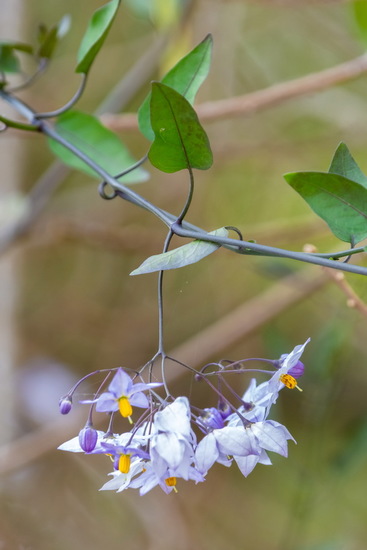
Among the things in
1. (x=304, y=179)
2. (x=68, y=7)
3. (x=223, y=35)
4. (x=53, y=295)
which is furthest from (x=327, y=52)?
(x=304, y=179)

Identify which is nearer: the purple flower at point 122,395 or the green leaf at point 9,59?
the purple flower at point 122,395

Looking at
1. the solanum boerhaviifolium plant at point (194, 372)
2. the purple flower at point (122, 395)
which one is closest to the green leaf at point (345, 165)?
the solanum boerhaviifolium plant at point (194, 372)

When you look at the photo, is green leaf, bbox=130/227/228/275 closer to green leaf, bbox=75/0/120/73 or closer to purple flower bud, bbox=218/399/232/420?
purple flower bud, bbox=218/399/232/420

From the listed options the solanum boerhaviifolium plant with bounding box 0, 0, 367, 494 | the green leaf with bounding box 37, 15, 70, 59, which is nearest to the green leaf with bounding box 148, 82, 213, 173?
the solanum boerhaviifolium plant with bounding box 0, 0, 367, 494

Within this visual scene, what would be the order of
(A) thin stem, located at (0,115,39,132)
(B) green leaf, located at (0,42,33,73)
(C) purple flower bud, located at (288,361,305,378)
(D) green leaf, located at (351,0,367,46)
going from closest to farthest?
(C) purple flower bud, located at (288,361,305,378) → (A) thin stem, located at (0,115,39,132) → (B) green leaf, located at (0,42,33,73) → (D) green leaf, located at (351,0,367,46)

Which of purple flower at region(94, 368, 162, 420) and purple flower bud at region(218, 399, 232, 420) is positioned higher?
purple flower at region(94, 368, 162, 420)

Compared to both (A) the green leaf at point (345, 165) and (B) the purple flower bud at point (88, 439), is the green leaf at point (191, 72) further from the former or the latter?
(B) the purple flower bud at point (88, 439)

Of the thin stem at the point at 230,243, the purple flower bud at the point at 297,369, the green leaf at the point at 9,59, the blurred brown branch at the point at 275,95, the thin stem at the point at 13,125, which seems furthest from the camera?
the blurred brown branch at the point at 275,95
